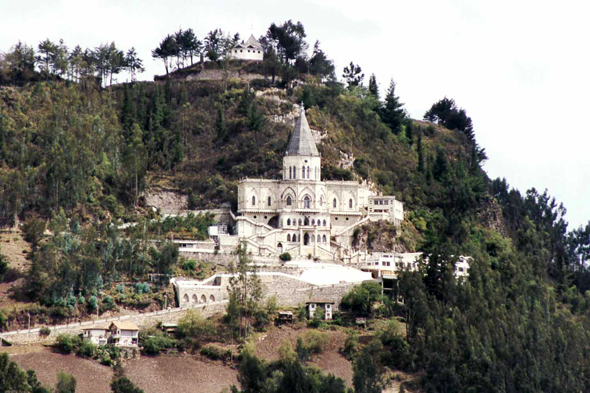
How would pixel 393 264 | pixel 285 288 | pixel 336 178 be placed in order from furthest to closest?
pixel 336 178 < pixel 393 264 < pixel 285 288

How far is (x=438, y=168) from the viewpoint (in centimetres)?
10931

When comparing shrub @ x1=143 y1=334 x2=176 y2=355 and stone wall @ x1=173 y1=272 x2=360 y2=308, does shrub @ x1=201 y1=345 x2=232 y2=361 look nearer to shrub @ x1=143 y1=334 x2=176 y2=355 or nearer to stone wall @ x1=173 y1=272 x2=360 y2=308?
shrub @ x1=143 y1=334 x2=176 y2=355

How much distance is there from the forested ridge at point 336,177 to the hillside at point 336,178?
14 cm

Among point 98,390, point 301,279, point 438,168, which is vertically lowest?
point 98,390

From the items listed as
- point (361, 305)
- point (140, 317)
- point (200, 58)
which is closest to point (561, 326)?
point (361, 305)

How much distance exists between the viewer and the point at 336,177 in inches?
3999

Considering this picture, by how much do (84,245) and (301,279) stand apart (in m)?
14.0

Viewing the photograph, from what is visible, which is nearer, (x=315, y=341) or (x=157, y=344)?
(x=157, y=344)

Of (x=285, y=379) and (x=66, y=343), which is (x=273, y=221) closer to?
→ (x=66, y=343)

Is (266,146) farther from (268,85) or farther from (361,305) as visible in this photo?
(361,305)

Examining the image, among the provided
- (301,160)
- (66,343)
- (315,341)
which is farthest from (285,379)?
(301,160)

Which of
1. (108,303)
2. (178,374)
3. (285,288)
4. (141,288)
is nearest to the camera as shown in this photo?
(178,374)

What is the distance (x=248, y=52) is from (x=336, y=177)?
23.1 m

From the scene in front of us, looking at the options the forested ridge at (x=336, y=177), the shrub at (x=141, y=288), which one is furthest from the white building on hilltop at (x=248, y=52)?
the shrub at (x=141, y=288)
